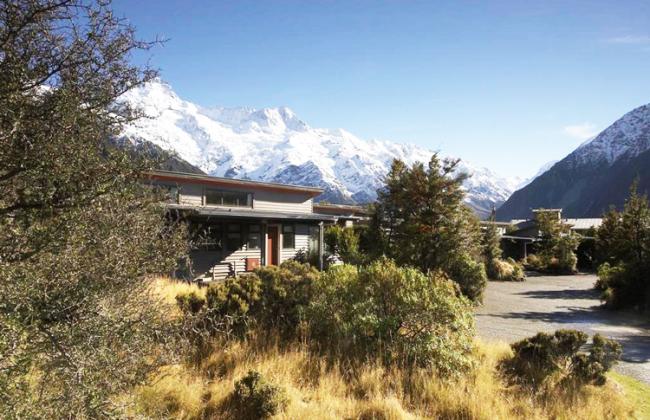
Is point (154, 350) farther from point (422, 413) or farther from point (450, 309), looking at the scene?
point (450, 309)

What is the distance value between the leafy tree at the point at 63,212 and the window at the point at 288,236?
20409mm

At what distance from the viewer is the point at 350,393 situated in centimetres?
607

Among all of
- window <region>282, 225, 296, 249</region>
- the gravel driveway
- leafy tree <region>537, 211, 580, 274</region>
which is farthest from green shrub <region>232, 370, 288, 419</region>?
leafy tree <region>537, 211, 580, 274</region>

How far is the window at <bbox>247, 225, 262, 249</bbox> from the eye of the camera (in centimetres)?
2294

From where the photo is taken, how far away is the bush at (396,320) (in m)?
7.00

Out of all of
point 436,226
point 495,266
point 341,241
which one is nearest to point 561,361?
point 436,226

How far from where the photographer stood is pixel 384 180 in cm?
1795

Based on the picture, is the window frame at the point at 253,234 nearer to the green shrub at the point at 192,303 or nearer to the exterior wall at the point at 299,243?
the exterior wall at the point at 299,243

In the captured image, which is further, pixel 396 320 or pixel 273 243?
pixel 273 243

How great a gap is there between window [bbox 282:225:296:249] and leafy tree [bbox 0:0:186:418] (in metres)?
20.4

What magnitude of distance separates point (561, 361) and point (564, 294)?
1493 cm

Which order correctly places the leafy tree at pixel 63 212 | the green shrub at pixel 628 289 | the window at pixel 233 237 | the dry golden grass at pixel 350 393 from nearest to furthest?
1. the leafy tree at pixel 63 212
2. the dry golden grass at pixel 350 393
3. the green shrub at pixel 628 289
4. the window at pixel 233 237

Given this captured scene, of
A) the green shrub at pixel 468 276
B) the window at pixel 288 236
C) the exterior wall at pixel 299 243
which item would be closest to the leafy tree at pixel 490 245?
the exterior wall at pixel 299 243

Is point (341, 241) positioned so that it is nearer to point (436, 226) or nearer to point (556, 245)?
point (436, 226)
